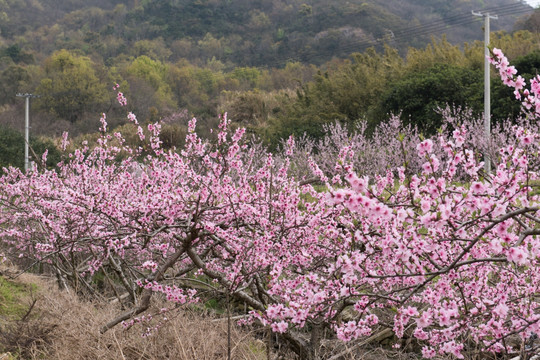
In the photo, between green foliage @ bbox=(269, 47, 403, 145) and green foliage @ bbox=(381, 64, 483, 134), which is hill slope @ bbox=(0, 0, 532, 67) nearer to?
Answer: green foliage @ bbox=(269, 47, 403, 145)

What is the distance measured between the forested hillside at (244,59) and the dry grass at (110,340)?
1454cm

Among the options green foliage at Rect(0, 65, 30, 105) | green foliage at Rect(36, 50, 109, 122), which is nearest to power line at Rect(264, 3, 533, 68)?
green foliage at Rect(36, 50, 109, 122)

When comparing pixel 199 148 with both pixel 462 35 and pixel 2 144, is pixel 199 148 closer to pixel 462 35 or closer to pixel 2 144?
pixel 2 144

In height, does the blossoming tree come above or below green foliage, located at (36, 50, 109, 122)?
Result: above

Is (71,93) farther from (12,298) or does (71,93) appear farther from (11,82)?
(12,298)

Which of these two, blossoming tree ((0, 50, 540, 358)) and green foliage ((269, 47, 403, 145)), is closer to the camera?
blossoming tree ((0, 50, 540, 358))

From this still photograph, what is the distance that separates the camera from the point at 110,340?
13.9 feet

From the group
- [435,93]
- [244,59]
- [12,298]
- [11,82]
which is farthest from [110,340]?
[244,59]

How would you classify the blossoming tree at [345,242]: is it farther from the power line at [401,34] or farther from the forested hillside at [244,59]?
the power line at [401,34]

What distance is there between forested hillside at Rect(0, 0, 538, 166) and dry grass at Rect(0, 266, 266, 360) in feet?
47.7

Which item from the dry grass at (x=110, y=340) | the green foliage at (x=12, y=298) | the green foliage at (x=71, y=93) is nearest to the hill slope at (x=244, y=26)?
the green foliage at (x=71, y=93)

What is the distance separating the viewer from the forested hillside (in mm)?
24781

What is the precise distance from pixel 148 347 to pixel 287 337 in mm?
1301

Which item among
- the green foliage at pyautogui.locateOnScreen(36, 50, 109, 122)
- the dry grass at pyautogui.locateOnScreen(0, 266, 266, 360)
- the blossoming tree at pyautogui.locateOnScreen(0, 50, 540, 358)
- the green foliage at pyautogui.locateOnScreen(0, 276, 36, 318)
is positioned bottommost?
the green foliage at pyautogui.locateOnScreen(36, 50, 109, 122)
